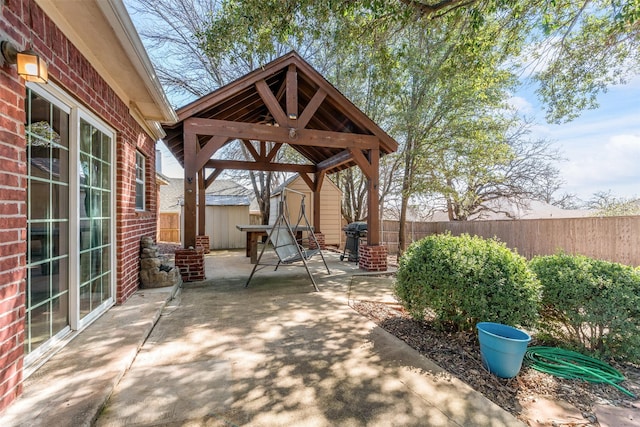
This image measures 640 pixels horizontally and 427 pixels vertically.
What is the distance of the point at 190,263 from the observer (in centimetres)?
563

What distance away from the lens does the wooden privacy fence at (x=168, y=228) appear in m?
15.0

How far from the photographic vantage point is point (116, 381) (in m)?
2.17

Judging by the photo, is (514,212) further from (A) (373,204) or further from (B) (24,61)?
(B) (24,61)

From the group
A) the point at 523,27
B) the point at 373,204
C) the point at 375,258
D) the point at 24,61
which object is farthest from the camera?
the point at 373,204

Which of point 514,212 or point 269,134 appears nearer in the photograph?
point 269,134

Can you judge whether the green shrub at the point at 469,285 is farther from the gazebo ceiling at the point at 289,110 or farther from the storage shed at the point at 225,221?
the storage shed at the point at 225,221

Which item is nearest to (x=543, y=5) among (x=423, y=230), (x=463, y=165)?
(x=463, y=165)

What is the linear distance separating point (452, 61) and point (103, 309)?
655cm

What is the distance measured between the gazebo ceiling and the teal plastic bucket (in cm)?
479

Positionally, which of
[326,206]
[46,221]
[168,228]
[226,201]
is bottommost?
[168,228]

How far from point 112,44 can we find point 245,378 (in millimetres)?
3168

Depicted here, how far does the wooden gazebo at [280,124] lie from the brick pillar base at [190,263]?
0.16 m

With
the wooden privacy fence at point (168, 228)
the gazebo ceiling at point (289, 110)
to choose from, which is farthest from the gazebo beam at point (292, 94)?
the wooden privacy fence at point (168, 228)

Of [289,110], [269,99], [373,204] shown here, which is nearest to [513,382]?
[373,204]
